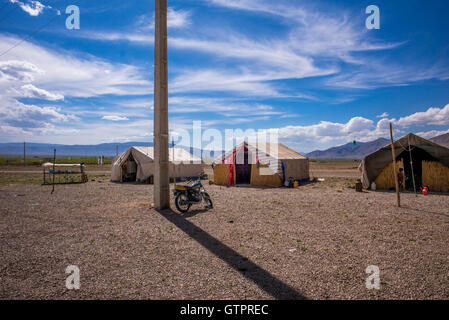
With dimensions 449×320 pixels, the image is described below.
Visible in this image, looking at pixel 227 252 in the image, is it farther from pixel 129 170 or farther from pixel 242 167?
pixel 129 170

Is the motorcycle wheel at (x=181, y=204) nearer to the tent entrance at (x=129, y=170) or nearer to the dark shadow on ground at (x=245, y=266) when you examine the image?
the dark shadow on ground at (x=245, y=266)

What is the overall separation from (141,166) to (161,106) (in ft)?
39.4

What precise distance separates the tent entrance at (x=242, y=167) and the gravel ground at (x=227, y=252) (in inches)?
387

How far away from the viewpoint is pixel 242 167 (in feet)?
69.6

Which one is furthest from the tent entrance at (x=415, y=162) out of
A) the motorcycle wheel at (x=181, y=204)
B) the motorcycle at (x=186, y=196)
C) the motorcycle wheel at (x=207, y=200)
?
the motorcycle wheel at (x=181, y=204)

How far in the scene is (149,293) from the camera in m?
3.84

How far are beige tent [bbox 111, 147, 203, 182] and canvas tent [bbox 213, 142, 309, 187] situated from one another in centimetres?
244

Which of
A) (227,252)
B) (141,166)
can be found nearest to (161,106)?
(227,252)

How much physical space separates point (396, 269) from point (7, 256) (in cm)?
765

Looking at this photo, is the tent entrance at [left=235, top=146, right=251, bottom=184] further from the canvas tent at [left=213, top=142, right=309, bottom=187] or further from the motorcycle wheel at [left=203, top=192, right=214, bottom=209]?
the motorcycle wheel at [left=203, top=192, right=214, bottom=209]
